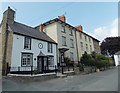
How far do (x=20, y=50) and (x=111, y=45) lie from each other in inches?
1623

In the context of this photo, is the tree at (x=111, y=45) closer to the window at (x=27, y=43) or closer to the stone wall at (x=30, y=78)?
the window at (x=27, y=43)

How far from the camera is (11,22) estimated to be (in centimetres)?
1562

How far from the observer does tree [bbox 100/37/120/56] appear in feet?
142

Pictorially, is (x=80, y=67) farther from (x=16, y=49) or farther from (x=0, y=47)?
(x=0, y=47)

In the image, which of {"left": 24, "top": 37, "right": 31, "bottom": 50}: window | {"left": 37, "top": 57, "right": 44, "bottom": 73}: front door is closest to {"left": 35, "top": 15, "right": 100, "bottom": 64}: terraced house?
{"left": 37, "top": 57, "right": 44, "bottom": 73}: front door

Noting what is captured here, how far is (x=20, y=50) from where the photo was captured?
13.6m

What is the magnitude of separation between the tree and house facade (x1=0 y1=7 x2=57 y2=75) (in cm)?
3572

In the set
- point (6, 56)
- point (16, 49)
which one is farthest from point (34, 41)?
point (6, 56)

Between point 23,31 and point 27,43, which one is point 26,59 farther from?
point 23,31

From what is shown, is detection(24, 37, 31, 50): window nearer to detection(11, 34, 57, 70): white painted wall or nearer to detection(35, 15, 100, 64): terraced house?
detection(11, 34, 57, 70): white painted wall

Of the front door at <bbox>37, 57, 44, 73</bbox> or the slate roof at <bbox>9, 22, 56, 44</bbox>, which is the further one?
the front door at <bbox>37, 57, 44, 73</bbox>

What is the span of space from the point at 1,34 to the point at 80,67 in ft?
44.2

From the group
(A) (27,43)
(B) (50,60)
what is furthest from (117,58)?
(A) (27,43)

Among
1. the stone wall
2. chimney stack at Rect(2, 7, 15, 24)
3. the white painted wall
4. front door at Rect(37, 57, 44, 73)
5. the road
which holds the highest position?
chimney stack at Rect(2, 7, 15, 24)
